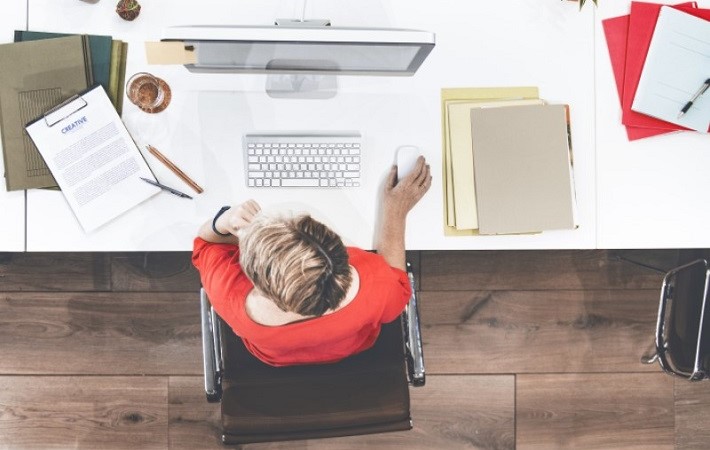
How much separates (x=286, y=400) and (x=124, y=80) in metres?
0.82

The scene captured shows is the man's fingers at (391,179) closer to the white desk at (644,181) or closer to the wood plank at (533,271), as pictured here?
the white desk at (644,181)

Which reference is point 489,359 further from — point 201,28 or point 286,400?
point 201,28

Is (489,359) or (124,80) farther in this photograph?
(489,359)

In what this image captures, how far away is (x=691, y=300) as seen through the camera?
5.32 feet

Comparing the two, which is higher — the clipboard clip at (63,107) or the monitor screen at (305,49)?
the monitor screen at (305,49)

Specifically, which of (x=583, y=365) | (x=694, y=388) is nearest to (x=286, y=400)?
(x=583, y=365)

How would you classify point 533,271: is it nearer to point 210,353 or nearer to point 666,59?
point 666,59

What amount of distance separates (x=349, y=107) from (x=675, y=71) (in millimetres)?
782

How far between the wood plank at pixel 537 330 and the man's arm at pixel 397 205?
0.72 metres

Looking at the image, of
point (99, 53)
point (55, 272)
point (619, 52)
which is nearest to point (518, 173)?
point (619, 52)

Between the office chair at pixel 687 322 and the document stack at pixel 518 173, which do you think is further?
the office chair at pixel 687 322

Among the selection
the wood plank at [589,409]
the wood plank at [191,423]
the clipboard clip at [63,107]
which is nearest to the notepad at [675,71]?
the wood plank at [589,409]

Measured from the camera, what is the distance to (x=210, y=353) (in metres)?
1.49

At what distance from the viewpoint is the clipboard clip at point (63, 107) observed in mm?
1353
